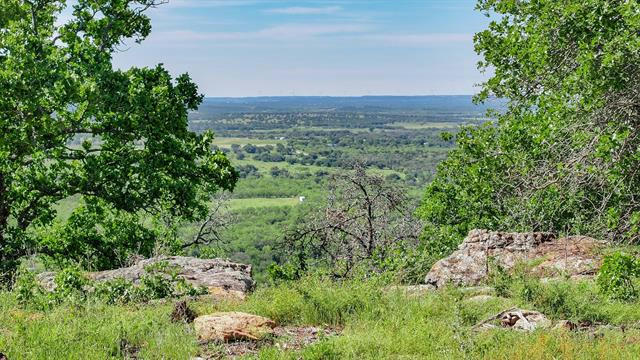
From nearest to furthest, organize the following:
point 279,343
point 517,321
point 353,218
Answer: point 279,343, point 517,321, point 353,218

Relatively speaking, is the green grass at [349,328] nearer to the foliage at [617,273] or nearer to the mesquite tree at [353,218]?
the foliage at [617,273]

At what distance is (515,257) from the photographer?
1137cm

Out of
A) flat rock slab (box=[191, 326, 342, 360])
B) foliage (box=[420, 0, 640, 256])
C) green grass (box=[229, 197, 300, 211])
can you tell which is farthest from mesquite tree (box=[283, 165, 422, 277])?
green grass (box=[229, 197, 300, 211])

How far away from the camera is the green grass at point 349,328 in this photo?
6082 millimetres

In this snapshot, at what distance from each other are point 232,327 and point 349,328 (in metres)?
1.39

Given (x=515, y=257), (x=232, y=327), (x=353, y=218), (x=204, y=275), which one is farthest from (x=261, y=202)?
(x=232, y=327)

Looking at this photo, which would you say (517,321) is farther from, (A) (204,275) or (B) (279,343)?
(A) (204,275)

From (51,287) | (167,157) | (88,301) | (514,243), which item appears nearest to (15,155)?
(167,157)

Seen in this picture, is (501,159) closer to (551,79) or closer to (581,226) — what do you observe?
(581,226)

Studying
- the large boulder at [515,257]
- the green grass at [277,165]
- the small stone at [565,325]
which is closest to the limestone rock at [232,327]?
the small stone at [565,325]

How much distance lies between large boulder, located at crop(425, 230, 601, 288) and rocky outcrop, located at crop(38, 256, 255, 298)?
11.0 feet

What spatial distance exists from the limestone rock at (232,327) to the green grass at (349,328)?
6.6 inches

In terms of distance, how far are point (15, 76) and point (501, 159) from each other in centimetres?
1268

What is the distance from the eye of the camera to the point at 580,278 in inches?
386
